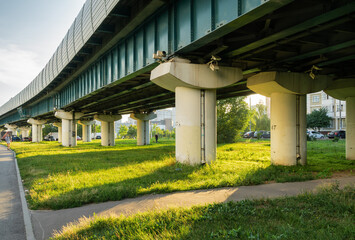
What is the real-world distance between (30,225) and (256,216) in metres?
4.31

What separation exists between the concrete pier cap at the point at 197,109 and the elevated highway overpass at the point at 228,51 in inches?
1.7

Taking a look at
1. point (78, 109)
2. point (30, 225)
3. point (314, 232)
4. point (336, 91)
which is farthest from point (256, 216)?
point (78, 109)

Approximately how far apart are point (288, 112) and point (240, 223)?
32.4 ft

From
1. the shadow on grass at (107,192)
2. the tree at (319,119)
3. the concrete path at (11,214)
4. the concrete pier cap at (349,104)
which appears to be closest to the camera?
the concrete path at (11,214)

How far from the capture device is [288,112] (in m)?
13.6

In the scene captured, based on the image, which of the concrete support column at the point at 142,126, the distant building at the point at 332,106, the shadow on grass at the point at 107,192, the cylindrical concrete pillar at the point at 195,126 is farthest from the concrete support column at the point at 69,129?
the distant building at the point at 332,106

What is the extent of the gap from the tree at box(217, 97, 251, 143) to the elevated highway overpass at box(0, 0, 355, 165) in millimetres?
21898

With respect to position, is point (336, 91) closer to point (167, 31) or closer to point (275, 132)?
point (275, 132)

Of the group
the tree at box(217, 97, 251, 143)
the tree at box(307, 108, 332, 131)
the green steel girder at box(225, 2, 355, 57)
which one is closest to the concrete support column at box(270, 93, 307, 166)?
the green steel girder at box(225, 2, 355, 57)

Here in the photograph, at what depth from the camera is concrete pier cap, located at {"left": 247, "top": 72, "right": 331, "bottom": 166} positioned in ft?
44.0

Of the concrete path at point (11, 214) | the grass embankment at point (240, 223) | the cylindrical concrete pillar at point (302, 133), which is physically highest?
the cylindrical concrete pillar at point (302, 133)

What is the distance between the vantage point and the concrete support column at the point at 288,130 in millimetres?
13445

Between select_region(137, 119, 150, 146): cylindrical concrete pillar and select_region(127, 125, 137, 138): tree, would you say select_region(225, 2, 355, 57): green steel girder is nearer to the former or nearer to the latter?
select_region(137, 119, 150, 146): cylindrical concrete pillar

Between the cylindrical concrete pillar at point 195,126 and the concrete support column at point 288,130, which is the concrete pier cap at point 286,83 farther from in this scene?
the cylindrical concrete pillar at point 195,126
